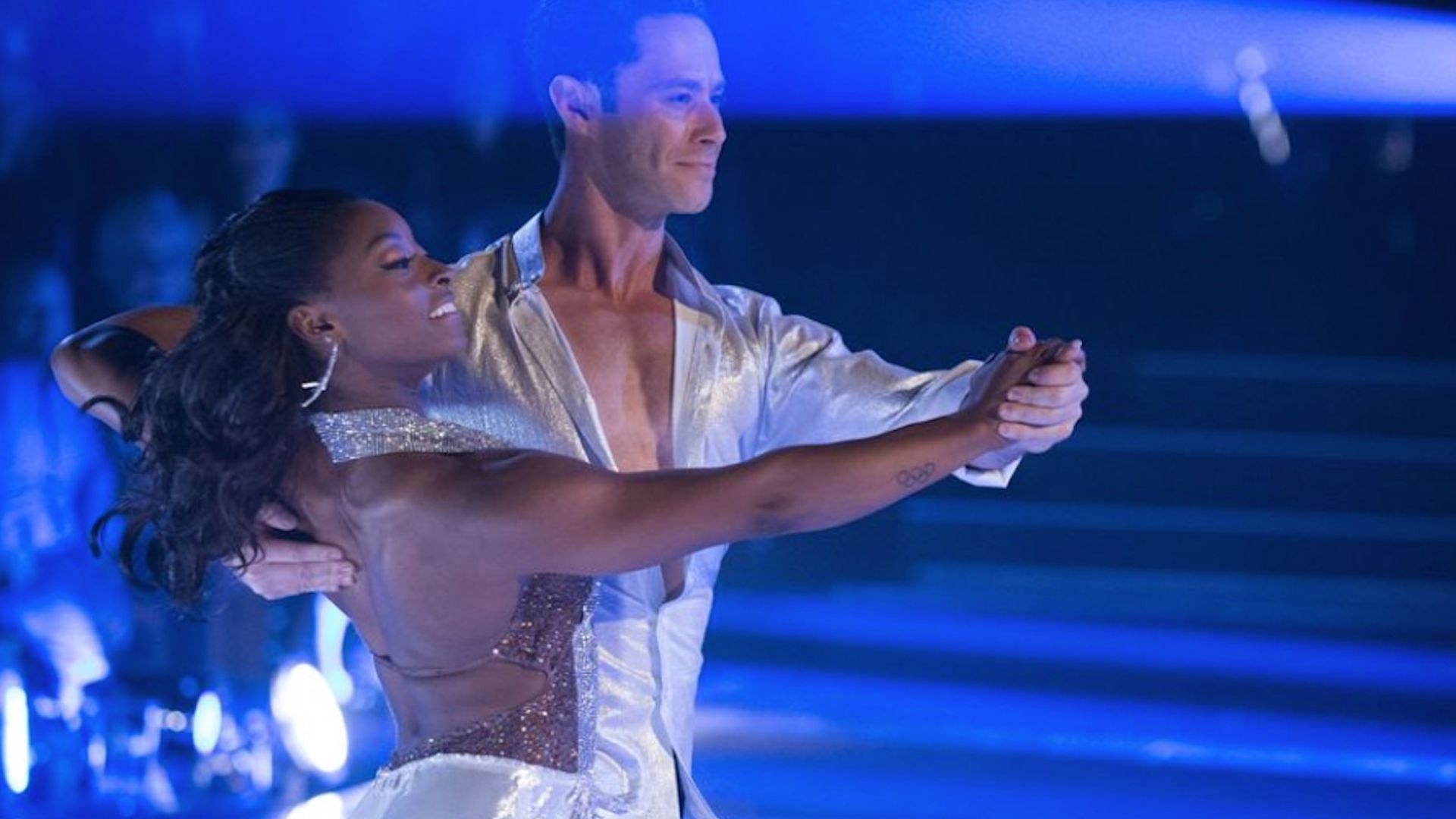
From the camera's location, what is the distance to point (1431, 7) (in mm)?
5500

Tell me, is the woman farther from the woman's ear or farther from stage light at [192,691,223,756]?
stage light at [192,691,223,756]

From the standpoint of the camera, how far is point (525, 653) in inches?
76.5

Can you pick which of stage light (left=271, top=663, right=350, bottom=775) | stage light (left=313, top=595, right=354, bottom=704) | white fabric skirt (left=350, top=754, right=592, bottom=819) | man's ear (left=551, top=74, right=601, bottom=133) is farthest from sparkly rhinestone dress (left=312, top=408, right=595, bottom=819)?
stage light (left=313, top=595, right=354, bottom=704)

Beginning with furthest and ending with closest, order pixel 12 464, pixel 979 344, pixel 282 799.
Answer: pixel 979 344 < pixel 12 464 < pixel 282 799

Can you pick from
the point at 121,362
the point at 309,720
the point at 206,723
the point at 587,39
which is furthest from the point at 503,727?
the point at 309,720

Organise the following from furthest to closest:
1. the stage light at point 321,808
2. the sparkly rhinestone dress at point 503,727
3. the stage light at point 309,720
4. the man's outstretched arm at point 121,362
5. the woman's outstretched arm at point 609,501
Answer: the stage light at point 309,720, the stage light at point 321,808, the man's outstretched arm at point 121,362, the sparkly rhinestone dress at point 503,727, the woman's outstretched arm at point 609,501

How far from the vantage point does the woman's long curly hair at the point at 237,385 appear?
1890 millimetres

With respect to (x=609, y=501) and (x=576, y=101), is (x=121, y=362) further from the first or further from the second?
(x=609, y=501)

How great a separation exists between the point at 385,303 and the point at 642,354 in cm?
49

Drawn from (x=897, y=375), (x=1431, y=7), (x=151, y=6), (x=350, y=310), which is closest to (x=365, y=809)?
(x=350, y=310)

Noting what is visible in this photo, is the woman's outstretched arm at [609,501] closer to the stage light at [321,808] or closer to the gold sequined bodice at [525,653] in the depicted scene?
the gold sequined bodice at [525,653]

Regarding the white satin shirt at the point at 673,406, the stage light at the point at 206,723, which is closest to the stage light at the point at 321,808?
the stage light at the point at 206,723

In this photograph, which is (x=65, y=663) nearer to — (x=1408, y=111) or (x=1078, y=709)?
(x=1078, y=709)

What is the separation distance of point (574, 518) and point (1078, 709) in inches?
166
